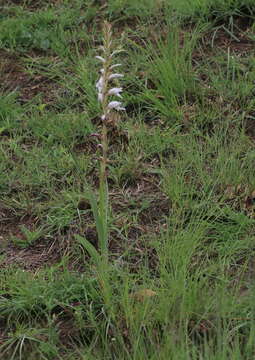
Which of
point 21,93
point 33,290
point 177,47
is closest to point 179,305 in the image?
point 33,290

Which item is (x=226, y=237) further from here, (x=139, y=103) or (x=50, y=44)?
(x=50, y=44)

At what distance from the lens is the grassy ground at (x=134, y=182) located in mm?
2391

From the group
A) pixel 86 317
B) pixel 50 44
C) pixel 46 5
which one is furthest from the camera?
pixel 46 5

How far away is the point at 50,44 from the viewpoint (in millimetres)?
4320

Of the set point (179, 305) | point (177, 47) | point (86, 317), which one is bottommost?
point (86, 317)

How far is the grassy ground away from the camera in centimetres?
239

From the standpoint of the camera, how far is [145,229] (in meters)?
2.95

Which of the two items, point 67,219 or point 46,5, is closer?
point 67,219

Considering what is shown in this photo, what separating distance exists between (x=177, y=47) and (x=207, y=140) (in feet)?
2.38

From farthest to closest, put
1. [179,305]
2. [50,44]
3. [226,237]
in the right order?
[50,44], [226,237], [179,305]

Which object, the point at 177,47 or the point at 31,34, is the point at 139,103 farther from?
the point at 31,34

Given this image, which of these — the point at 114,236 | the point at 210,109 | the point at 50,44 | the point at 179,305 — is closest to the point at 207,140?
the point at 210,109

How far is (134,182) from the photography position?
327 cm

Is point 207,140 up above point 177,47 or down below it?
below
